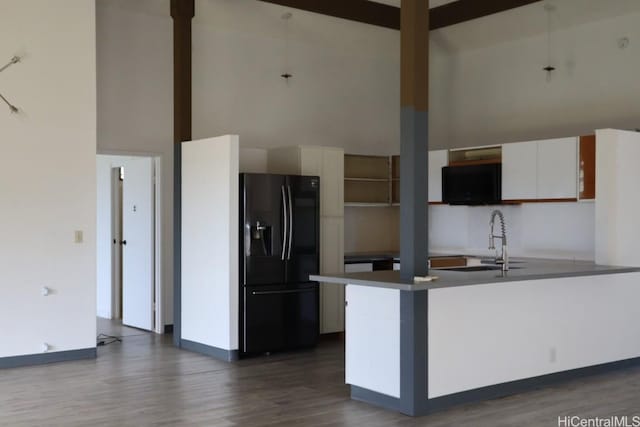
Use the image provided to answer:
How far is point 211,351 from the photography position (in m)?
6.81

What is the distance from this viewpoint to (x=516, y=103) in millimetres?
8844

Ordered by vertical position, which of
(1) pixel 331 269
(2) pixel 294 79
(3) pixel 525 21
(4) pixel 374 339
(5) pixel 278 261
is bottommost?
(4) pixel 374 339

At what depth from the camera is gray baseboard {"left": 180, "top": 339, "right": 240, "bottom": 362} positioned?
21.6 ft

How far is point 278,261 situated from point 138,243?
2.29 meters

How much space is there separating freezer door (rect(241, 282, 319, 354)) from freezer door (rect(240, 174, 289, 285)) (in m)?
0.14

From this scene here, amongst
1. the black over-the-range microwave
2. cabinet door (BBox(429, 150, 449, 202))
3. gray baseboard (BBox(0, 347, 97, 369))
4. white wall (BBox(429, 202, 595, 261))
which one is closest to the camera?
gray baseboard (BBox(0, 347, 97, 369))

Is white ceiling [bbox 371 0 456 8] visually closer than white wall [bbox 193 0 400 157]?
No

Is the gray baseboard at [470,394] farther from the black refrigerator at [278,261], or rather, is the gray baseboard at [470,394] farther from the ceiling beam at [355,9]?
the ceiling beam at [355,9]

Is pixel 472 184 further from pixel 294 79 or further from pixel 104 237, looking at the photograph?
pixel 104 237

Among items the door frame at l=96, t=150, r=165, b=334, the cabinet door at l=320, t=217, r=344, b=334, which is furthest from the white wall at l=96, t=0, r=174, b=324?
the cabinet door at l=320, t=217, r=344, b=334

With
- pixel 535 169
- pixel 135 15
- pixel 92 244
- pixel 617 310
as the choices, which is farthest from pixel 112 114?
pixel 617 310

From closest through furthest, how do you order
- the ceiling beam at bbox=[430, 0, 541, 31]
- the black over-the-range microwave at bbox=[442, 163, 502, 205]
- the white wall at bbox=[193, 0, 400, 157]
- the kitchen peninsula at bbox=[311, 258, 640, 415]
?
the kitchen peninsula at bbox=[311, 258, 640, 415] → the ceiling beam at bbox=[430, 0, 541, 31] → the black over-the-range microwave at bbox=[442, 163, 502, 205] → the white wall at bbox=[193, 0, 400, 157]

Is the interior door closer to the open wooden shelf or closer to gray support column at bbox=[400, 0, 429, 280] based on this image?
the open wooden shelf

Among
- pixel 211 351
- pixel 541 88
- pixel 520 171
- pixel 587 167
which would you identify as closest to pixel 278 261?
pixel 211 351
